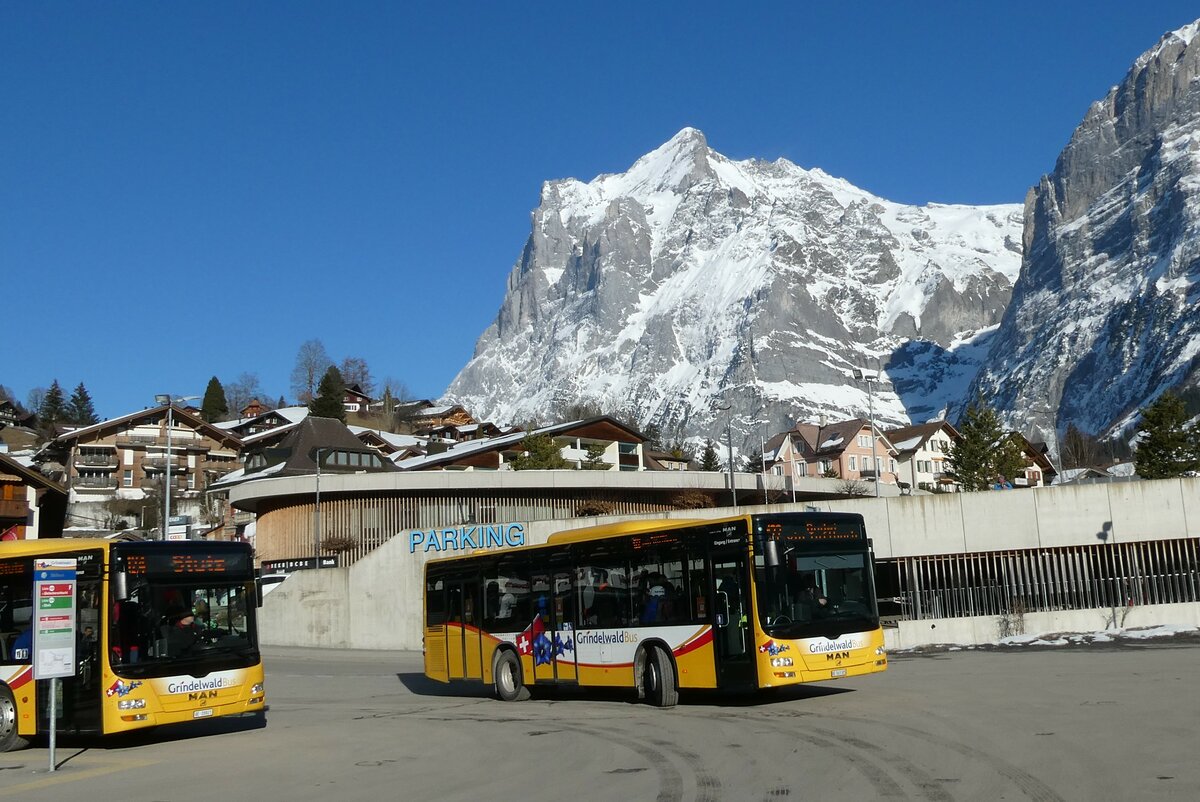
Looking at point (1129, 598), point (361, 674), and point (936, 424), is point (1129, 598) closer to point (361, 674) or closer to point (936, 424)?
point (361, 674)

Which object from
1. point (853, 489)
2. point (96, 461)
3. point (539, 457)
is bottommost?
point (853, 489)

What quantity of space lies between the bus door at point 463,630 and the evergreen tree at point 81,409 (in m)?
141

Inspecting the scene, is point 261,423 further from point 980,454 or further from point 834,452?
point 980,454

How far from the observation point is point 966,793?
385 inches

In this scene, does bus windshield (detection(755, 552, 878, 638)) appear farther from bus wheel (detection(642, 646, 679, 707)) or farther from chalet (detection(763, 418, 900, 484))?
chalet (detection(763, 418, 900, 484))

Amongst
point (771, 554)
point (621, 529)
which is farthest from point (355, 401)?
point (771, 554)

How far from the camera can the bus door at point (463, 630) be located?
873 inches

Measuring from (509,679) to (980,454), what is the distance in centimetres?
5436

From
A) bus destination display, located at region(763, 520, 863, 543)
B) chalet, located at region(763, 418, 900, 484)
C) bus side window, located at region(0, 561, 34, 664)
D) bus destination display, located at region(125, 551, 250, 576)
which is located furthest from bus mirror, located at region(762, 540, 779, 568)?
chalet, located at region(763, 418, 900, 484)

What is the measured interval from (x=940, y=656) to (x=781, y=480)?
2960 centimetres

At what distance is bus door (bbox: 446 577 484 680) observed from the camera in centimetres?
2217

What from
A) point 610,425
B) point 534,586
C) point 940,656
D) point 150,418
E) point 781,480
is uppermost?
point 150,418

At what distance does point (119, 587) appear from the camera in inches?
602

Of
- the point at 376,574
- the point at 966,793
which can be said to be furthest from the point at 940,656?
the point at 376,574
